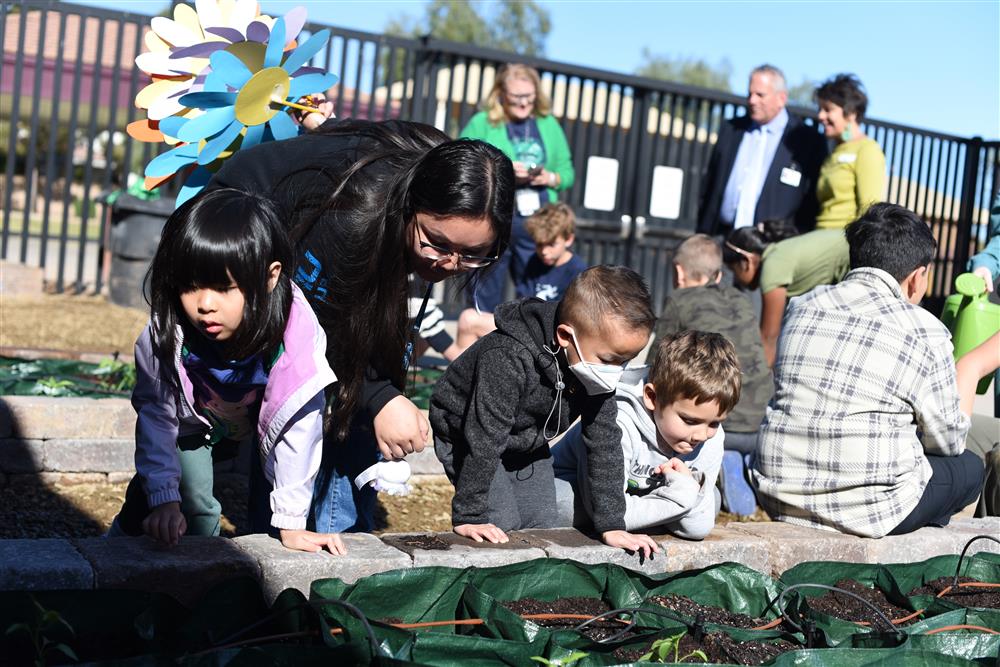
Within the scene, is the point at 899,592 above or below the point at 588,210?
below

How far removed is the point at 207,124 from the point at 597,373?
1391 millimetres

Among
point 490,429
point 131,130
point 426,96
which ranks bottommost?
point 490,429

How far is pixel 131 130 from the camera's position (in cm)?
352

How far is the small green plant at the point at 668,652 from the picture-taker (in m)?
2.68

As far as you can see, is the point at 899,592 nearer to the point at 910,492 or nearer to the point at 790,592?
the point at 790,592

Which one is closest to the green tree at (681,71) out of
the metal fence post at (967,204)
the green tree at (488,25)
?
the green tree at (488,25)

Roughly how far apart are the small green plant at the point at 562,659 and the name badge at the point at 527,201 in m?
5.25

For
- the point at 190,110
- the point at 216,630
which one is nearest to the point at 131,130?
the point at 190,110

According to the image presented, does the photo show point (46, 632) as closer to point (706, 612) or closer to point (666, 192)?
point (706, 612)

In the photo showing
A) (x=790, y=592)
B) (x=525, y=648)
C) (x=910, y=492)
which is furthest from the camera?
(x=910, y=492)

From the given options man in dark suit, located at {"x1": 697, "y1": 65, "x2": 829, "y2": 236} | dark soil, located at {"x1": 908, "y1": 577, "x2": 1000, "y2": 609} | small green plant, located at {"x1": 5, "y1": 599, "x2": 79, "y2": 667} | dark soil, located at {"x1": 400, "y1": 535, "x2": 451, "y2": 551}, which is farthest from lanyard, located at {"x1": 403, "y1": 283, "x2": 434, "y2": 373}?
man in dark suit, located at {"x1": 697, "y1": 65, "x2": 829, "y2": 236}

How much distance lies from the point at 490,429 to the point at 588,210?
682 cm

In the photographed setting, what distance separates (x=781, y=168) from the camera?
25.6ft

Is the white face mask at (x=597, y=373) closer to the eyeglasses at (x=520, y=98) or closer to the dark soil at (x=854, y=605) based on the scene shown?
the dark soil at (x=854, y=605)
